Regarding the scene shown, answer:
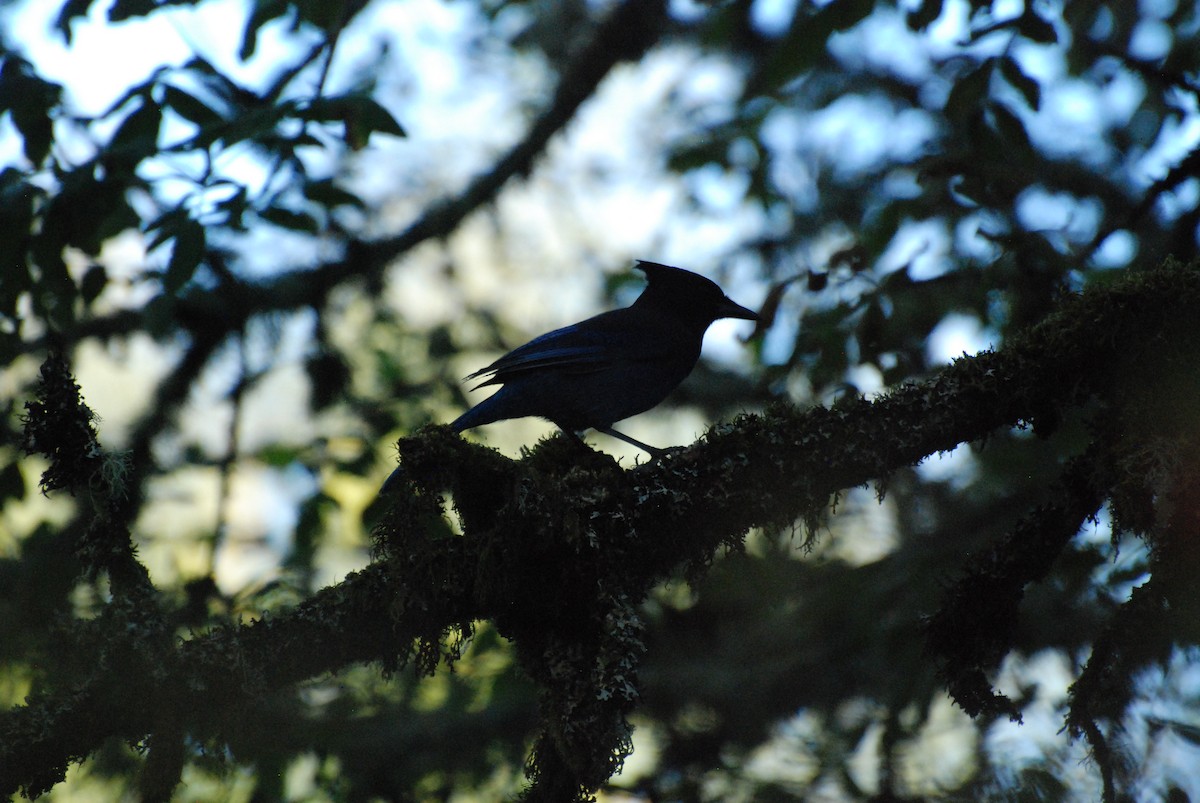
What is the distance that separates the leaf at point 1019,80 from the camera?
469 cm

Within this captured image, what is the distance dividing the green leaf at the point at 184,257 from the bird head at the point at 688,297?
306 centimetres

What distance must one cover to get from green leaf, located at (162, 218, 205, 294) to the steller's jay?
136 cm

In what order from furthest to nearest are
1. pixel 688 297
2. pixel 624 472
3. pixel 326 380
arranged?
pixel 326 380
pixel 688 297
pixel 624 472

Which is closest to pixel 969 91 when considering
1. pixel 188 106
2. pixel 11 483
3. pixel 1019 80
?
pixel 1019 80

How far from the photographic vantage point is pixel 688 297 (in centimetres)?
674

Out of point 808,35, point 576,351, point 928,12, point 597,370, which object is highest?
point 808,35

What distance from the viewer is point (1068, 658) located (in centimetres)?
639

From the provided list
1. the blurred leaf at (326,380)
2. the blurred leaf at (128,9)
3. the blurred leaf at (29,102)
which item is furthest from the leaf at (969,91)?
the blurred leaf at (326,380)

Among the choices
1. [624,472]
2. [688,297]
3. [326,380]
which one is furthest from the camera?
[326,380]

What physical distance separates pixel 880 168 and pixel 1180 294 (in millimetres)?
4568

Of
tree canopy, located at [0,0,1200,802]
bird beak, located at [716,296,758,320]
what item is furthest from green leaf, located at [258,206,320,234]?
bird beak, located at [716,296,758,320]

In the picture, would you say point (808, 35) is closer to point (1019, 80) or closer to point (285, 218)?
point (1019, 80)

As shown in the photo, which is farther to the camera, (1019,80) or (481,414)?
(481,414)

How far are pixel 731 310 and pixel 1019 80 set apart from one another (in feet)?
8.22
